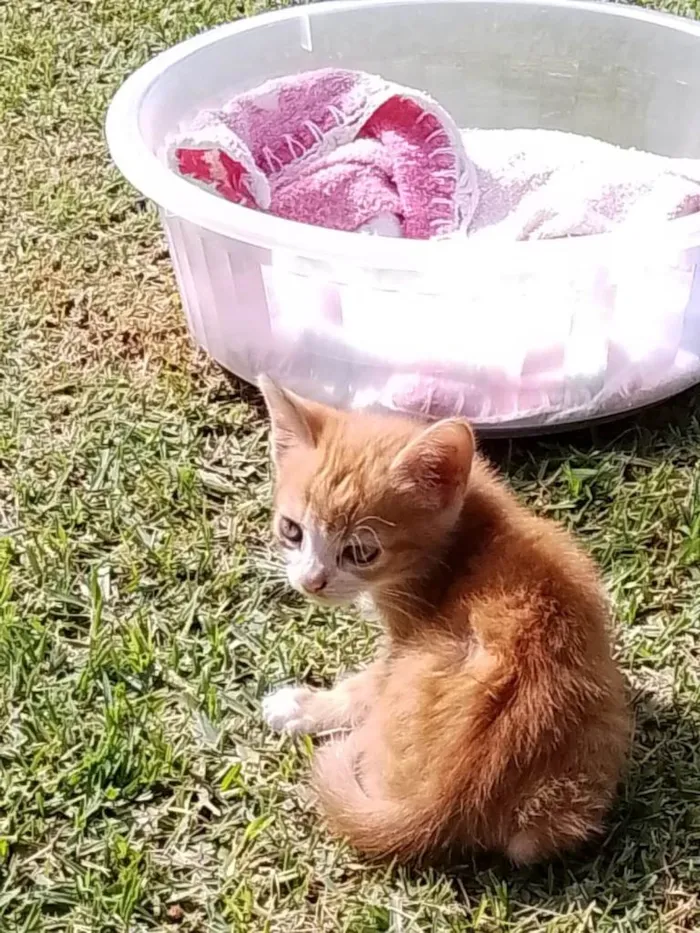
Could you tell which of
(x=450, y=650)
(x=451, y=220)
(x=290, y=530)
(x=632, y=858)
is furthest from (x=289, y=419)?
(x=451, y=220)

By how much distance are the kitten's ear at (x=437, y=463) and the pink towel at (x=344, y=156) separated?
0.79m

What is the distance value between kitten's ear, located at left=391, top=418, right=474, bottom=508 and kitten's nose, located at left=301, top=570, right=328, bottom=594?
11 centimetres

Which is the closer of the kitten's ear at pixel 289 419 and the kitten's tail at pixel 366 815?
the kitten's tail at pixel 366 815

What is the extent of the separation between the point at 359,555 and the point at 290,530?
84 millimetres

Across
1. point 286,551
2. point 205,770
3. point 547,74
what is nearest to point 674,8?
point 547,74

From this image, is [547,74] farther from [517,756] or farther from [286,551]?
[517,756]

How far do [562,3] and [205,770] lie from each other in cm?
146

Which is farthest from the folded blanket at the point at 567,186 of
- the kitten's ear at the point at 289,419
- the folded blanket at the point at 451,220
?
the kitten's ear at the point at 289,419

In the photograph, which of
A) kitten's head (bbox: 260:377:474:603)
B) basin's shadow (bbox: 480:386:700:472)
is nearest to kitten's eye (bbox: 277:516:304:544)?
kitten's head (bbox: 260:377:474:603)

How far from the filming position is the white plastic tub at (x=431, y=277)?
1.42 metres

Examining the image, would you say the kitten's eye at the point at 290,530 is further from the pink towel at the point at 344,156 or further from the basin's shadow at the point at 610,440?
the pink towel at the point at 344,156

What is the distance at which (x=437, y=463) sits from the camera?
1.10 meters

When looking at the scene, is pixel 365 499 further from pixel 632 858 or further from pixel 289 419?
pixel 632 858

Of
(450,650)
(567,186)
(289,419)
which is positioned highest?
(289,419)
